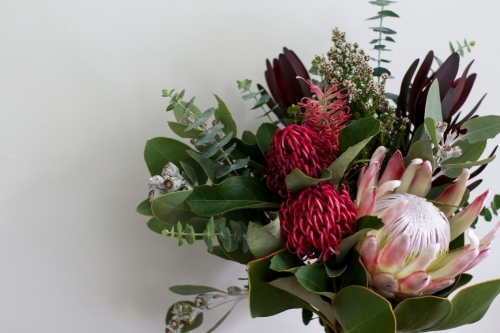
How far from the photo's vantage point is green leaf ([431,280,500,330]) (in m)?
0.56

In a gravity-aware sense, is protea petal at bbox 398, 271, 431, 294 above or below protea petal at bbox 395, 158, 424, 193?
below

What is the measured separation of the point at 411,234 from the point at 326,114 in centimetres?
18

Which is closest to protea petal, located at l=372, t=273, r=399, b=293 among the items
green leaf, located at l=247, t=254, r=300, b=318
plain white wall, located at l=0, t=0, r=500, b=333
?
green leaf, located at l=247, t=254, r=300, b=318

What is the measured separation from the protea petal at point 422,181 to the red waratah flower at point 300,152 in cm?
11

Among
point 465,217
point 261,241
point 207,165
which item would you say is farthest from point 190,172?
point 465,217

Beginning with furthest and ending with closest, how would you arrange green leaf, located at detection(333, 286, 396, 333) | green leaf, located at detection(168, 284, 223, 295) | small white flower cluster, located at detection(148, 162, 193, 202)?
1. green leaf, located at detection(168, 284, 223, 295)
2. small white flower cluster, located at detection(148, 162, 193, 202)
3. green leaf, located at detection(333, 286, 396, 333)

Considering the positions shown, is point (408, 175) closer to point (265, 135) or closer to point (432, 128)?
point (432, 128)

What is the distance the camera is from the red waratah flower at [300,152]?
1.93ft

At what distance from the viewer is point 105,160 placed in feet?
2.57

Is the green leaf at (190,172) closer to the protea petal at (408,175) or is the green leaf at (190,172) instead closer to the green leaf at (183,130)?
the green leaf at (183,130)

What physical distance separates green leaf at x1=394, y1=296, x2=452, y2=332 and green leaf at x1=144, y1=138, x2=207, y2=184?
336mm

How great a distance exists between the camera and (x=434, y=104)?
2.03ft

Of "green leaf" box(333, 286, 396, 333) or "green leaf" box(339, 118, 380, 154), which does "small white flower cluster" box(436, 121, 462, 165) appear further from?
"green leaf" box(333, 286, 396, 333)

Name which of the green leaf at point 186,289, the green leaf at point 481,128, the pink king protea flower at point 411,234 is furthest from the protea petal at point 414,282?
the green leaf at point 186,289
